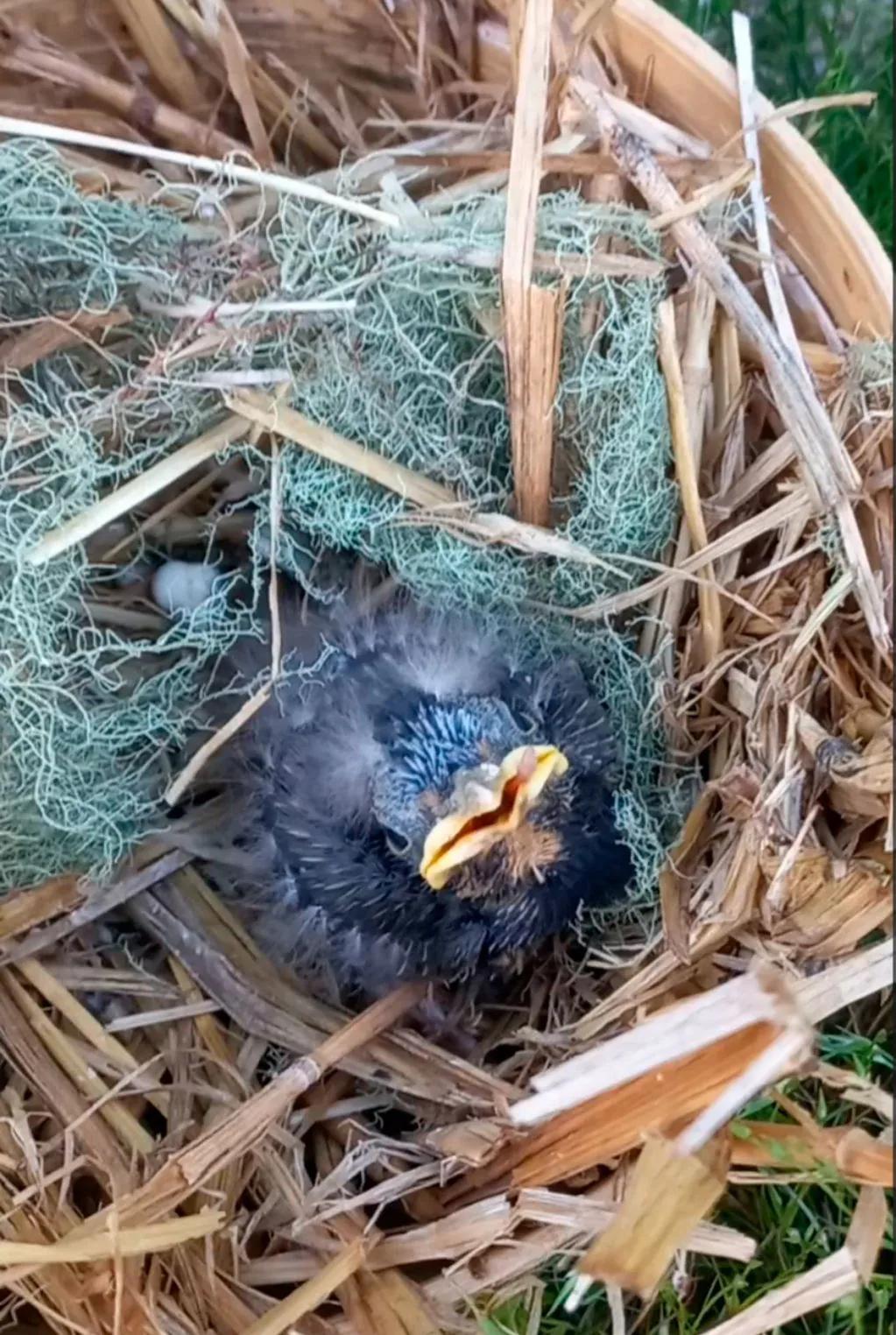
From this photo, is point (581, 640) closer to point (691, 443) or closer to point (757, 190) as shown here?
point (691, 443)

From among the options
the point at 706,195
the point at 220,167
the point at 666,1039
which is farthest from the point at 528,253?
the point at 666,1039

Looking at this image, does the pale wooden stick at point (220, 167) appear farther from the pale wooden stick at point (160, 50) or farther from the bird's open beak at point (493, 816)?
the bird's open beak at point (493, 816)

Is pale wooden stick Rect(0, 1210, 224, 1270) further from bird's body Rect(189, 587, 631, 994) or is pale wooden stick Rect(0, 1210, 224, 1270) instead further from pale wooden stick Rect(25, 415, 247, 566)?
pale wooden stick Rect(25, 415, 247, 566)

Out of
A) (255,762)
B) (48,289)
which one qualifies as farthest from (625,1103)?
(48,289)

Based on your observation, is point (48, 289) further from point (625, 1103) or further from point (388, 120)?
point (625, 1103)

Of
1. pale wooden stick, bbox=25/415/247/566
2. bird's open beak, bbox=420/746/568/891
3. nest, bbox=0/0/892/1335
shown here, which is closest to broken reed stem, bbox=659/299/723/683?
nest, bbox=0/0/892/1335
